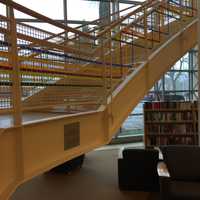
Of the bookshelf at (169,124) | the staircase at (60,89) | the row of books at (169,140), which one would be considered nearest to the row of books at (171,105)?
the bookshelf at (169,124)

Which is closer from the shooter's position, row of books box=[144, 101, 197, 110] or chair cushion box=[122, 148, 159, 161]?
chair cushion box=[122, 148, 159, 161]

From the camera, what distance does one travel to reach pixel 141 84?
404 centimetres

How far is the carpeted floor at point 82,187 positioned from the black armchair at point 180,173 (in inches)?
30.7

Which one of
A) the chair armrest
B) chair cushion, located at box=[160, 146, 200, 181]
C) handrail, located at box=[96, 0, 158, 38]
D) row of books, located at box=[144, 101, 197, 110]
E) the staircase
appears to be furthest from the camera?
row of books, located at box=[144, 101, 197, 110]

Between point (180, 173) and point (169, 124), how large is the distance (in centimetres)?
→ 303

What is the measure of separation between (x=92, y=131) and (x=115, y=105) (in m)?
0.61

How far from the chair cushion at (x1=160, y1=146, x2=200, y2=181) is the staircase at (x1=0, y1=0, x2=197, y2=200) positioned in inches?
37.7

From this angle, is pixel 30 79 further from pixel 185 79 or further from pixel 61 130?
pixel 185 79

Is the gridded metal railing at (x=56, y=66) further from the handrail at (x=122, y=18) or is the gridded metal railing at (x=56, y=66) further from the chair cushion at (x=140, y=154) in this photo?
the chair cushion at (x=140, y=154)

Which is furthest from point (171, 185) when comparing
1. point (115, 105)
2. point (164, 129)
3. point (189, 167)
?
point (164, 129)

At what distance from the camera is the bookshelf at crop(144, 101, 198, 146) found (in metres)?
6.88

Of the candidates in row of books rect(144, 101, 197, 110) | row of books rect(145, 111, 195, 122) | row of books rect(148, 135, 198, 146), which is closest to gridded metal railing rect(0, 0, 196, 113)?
row of books rect(144, 101, 197, 110)

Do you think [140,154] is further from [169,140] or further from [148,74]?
[169,140]

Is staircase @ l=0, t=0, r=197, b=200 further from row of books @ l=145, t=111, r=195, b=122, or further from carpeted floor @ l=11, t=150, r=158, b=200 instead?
row of books @ l=145, t=111, r=195, b=122
